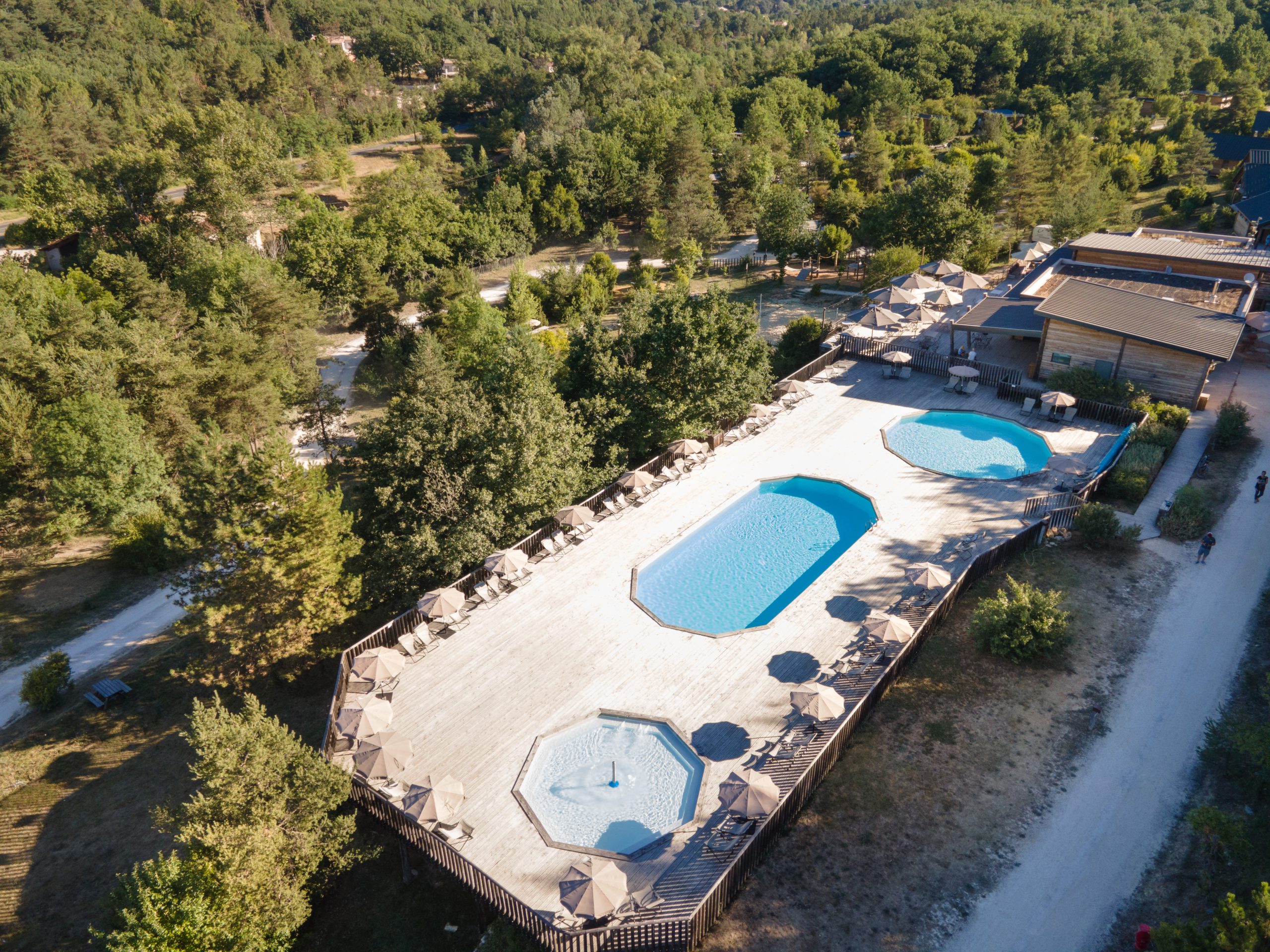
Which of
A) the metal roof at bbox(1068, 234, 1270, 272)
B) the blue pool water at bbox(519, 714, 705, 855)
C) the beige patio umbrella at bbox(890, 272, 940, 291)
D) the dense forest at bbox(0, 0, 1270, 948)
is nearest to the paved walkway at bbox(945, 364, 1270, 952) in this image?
the blue pool water at bbox(519, 714, 705, 855)

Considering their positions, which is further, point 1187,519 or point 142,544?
point 142,544

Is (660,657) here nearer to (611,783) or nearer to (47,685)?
(611,783)

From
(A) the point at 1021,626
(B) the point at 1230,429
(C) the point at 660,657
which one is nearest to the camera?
(A) the point at 1021,626

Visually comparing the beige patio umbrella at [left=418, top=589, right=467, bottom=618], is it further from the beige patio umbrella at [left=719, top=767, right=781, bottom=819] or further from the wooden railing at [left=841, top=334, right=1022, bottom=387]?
the wooden railing at [left=841, top=334, right=1022, bottom=387]

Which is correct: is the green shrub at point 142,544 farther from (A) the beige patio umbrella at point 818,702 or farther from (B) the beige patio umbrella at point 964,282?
(B) the beige patio umbrella at point 964,282

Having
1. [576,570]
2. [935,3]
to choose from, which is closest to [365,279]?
[576,570]

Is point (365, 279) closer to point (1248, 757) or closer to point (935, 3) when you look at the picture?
point (1248, 757)

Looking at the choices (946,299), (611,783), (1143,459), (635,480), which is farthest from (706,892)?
(946,299)
